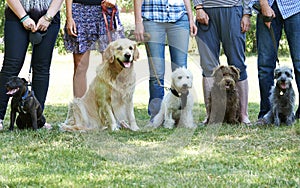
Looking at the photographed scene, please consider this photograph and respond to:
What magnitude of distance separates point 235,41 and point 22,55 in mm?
2247

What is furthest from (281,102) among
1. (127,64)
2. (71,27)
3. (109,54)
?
(71,27)

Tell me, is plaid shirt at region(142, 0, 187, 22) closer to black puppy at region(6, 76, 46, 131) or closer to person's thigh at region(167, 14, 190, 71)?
person's thigh at region(167, 14, 190, 71)

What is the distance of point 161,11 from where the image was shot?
6.14m

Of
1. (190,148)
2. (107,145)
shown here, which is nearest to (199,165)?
(190,148)

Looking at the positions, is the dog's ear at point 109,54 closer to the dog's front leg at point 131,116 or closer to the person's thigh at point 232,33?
the dog's front leg at point 131,116

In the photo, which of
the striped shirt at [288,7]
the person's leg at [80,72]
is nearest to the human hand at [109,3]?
the person's leg at [80,72]

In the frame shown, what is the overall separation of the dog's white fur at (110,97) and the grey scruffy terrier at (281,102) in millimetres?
1497

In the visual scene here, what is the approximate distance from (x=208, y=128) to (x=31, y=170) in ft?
7.93

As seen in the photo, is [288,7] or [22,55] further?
[288,7]

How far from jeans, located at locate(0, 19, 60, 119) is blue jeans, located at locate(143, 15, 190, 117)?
40.2 inches

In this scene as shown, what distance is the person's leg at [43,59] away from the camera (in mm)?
5824

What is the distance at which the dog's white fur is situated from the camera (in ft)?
18.8

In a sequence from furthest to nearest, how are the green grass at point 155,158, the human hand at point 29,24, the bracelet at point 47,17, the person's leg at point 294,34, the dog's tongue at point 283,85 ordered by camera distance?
the dog's tongue at point 283,85
the person's leg at point 294,34
the bracelet at point 47,17
the human hand at point 29,24
the green grass at point 155,158

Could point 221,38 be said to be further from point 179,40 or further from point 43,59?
point 43,59
